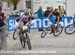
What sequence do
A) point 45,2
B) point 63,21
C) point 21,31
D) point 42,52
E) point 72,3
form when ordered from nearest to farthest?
1. point 42,52
2. point 21,31
3. point 63,21
4. point 72,3
5. point 45,2

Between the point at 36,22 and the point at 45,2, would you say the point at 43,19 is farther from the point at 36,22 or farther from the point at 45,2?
the point at 45,2

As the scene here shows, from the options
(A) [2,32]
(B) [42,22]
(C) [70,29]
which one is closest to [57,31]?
(C) [70,29]

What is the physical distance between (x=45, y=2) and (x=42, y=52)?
38.3 m

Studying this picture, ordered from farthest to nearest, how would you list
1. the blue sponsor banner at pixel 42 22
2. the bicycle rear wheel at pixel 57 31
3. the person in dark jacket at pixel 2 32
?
the blue sponsor banner at pixel 42 22 → the bicycle rear wheel at pixel 57 31 → the person in dark jacket at pixel 2 32

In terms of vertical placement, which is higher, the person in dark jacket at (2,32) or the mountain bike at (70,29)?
the person in dark jacket at (2,32)

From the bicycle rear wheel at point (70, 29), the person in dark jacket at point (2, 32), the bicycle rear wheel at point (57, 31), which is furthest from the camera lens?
the bicycle rear wheel at point (70, 29)

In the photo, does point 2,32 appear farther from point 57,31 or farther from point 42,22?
point 42,22

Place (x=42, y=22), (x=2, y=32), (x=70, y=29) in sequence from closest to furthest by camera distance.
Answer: (x=2, y=32) → (x=70, y=29) → (x=42, y=22)

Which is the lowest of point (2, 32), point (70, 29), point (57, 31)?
point (57, 31)


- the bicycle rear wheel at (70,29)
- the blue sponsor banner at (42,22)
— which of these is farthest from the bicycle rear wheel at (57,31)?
the blue sponsor banner at (42,22)

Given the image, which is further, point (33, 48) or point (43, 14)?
point (43, 14)

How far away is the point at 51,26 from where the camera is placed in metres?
21.8

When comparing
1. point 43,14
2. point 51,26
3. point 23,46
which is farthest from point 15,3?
point 23,46

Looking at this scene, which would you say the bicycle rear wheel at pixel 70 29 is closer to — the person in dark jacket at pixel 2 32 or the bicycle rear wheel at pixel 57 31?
the bicycle rear wheel at pixel 57 31
